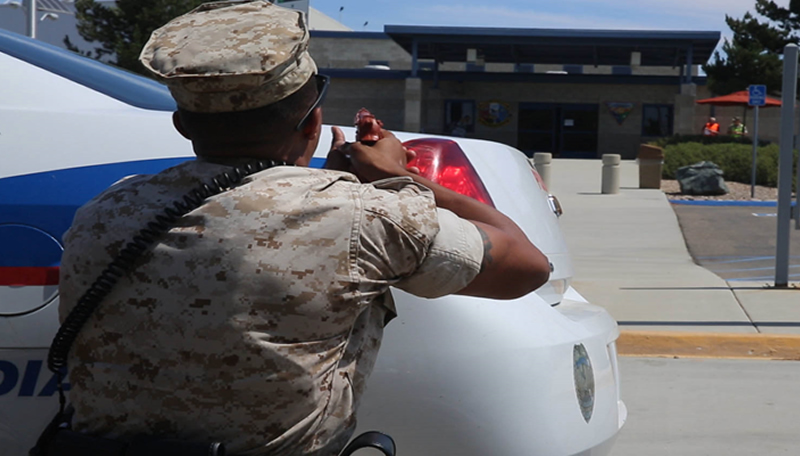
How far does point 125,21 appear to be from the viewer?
2855 cm

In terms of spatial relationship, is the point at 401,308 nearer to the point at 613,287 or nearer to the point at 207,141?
the point at 207,141

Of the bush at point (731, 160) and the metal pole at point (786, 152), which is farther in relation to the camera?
the bush at point (731, 160)

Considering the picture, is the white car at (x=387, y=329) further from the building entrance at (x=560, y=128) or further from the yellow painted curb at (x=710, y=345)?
the building entrance at (x=560, y=128)

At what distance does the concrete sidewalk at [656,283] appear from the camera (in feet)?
23.3

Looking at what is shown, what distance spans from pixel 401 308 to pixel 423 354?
0.13m

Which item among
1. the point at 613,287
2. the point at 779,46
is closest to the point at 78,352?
the point at 613,287

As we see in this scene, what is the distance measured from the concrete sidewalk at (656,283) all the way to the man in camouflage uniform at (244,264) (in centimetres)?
539

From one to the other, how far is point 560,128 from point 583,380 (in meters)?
36.4

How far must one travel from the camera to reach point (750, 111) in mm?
39312

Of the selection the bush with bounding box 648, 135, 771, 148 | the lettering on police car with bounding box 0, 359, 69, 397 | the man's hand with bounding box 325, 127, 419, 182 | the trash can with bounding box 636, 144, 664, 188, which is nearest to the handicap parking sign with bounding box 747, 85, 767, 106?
the trash can with bounding box 636, 144, 664, 188

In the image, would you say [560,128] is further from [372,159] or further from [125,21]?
[372,159]

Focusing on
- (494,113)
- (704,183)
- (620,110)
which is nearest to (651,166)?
(704,183)

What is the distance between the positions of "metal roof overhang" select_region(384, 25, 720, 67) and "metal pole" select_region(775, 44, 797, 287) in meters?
27.1

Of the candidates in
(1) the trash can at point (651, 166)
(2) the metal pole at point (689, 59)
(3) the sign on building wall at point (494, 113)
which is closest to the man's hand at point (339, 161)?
(1) the trash can at point (651, 166)
